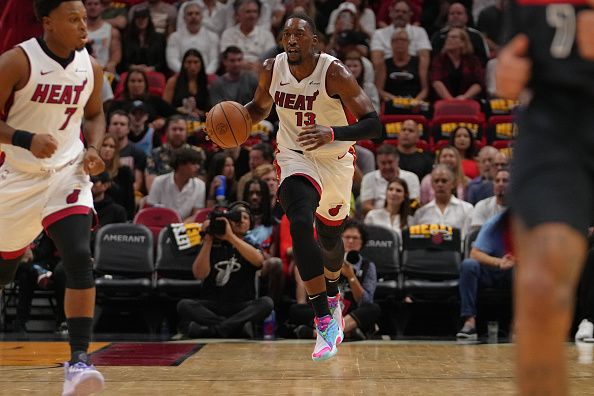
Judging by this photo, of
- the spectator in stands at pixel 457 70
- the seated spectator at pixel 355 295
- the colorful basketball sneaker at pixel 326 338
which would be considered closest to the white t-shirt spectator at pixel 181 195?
the seated spectator at pixel 355 295

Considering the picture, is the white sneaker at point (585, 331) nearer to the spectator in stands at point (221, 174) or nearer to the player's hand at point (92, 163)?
the spectator in stands at point (221, 174)

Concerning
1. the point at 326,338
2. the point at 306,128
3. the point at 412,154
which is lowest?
the point at 326,338

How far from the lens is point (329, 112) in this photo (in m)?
6.38

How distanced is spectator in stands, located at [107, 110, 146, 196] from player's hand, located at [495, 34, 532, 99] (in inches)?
333

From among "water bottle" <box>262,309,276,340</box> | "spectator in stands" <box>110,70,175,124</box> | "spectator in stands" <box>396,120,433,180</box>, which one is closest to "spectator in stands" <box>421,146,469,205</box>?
"spectator in stands" <box>396,120,433,180</box>

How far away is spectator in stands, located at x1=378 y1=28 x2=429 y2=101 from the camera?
1292 cm

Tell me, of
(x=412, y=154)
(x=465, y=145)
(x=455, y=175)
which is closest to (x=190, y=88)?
(x=412, y=154)

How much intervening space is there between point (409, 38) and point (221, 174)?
13.3ft

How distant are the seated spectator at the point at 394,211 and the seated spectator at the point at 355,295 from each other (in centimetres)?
89

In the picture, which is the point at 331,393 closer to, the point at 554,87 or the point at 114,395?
the point at 114,395

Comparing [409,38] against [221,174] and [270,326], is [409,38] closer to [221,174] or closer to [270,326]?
[221,174]

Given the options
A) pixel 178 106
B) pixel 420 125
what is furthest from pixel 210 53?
pixel 420 125

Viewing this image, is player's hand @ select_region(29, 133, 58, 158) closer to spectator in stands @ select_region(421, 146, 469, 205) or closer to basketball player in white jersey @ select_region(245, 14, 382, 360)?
basketball player in white jersey @ select_region(245, 14, 382, 360)

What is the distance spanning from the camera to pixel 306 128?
5.73 m
